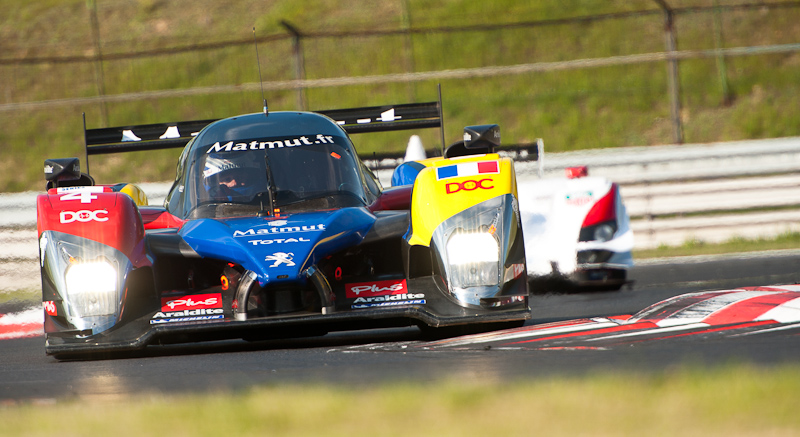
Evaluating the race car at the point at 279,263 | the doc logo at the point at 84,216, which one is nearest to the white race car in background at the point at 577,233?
the race car at the point at 279,263

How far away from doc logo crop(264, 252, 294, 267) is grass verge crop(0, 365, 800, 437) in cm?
120

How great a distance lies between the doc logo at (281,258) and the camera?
16.4ft

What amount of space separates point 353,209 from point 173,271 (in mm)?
1081

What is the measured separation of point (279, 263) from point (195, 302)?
22.9 inches

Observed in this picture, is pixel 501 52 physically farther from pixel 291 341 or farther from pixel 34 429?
pixel 34 429

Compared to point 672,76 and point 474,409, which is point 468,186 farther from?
point 672,76

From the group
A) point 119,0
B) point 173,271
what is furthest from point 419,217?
point 119,0

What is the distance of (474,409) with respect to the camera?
3262mm

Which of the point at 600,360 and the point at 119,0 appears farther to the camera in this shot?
the point at 119,0

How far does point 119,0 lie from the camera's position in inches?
1014

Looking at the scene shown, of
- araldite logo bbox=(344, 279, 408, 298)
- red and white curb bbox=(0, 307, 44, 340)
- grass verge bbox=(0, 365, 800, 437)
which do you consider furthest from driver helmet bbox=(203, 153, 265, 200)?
grass verge bbox=(0, 365, 800, 437)

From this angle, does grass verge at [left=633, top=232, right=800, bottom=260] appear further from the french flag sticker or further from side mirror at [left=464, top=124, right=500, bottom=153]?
the french flag sticker

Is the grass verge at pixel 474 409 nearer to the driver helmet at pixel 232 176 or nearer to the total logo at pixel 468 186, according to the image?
Answer: the total logo at pixel 468 186

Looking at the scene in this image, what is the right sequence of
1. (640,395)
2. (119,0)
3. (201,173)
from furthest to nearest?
1. (119,0)
2. (201,173)
3. (640,395)
